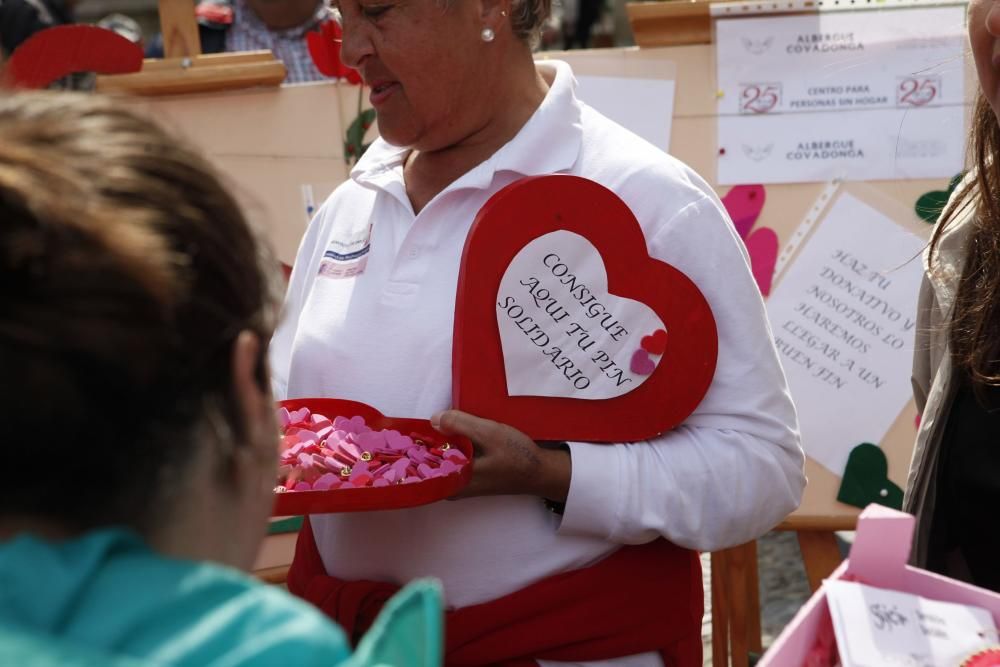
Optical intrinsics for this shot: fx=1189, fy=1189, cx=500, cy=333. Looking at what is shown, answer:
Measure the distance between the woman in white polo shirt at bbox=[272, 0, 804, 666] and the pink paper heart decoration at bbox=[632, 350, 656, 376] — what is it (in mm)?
102

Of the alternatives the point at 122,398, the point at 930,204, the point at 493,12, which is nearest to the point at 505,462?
the point at 493,12

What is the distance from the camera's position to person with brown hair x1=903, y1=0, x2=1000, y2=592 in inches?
63.1

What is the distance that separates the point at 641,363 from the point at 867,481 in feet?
3.67

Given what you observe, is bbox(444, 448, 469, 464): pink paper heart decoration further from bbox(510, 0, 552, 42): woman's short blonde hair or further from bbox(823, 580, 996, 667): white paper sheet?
bbox(510, 0, 552, 42): woman's short blonde hair

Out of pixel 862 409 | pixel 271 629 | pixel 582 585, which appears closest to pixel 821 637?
pixel 582 585

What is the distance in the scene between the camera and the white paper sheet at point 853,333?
256 centimetres

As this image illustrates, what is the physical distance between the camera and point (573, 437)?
5.39ft

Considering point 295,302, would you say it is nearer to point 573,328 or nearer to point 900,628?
point 573,328

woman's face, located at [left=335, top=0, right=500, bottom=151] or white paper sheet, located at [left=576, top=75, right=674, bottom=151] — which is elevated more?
woman's face, located at [left=335, top=0, right=500, bottom=151]

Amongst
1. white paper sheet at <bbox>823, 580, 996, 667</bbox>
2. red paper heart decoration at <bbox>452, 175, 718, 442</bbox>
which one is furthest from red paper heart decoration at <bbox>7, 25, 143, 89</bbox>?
white paper sheet at <bbox>823, 580, 996, 667</bbox>

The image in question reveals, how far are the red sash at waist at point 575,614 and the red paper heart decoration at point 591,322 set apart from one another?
0.19 metres

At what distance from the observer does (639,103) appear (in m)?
2.64

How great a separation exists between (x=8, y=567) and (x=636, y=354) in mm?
1028

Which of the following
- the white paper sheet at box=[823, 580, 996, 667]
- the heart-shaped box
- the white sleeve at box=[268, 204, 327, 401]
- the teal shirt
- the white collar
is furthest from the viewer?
the white sleeve at box=[268, 204, 327, 401]
